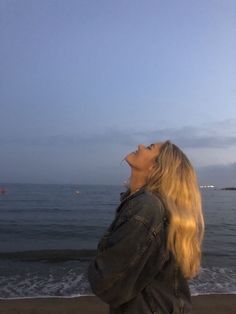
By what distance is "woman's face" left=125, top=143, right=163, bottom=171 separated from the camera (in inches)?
102

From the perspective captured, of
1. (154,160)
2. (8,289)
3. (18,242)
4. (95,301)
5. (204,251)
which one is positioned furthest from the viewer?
(18,242)

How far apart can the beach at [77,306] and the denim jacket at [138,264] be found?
614cm

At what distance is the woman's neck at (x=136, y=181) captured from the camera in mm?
2565

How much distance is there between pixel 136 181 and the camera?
2598 mm

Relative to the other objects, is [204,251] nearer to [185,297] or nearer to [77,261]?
[77,261]

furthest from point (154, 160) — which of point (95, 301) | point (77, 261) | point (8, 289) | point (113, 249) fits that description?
point (77, 261)

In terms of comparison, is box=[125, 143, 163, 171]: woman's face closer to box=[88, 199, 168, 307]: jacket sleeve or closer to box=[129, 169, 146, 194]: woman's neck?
box=[129, 169, 146, 194]: woman's neck

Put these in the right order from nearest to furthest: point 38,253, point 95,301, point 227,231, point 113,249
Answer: point 113,249, point 95,301, point 38,253, point 227,231

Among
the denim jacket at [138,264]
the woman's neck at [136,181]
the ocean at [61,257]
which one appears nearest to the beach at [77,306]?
the ocean at [61,257]

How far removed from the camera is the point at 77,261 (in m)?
15.4

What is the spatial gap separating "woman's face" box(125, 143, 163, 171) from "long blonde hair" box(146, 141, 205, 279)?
4 cm

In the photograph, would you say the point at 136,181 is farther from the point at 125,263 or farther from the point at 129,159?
the point at 125,263

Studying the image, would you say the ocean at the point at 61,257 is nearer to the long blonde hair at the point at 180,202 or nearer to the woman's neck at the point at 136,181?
the woman's neck at the point at 136,181

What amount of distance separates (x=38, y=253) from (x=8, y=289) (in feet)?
21.4
